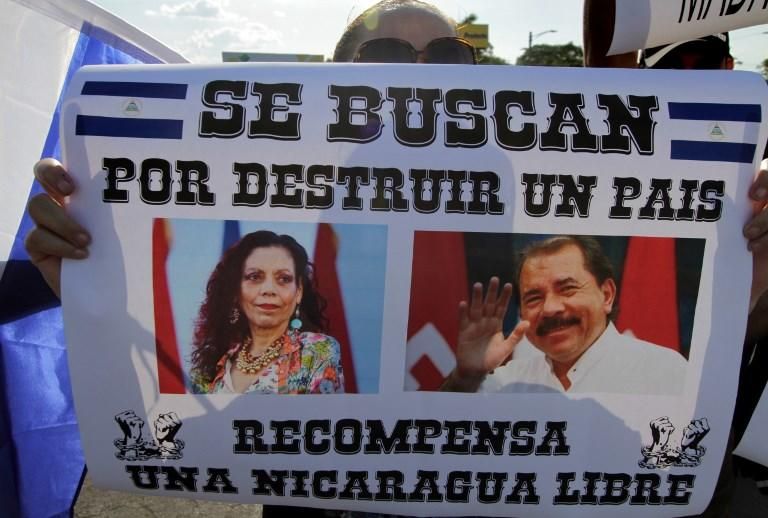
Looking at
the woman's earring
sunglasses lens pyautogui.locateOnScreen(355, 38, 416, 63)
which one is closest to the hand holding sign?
the woman's earring

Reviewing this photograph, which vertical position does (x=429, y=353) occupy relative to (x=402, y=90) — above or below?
below

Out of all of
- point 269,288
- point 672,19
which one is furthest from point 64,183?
point 672,19

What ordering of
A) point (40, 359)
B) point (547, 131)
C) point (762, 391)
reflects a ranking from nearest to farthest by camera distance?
point (547, 131) → point (762, 391) → point (40, 359)

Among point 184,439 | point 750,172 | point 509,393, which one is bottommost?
point 184,439

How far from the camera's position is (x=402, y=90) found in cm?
108

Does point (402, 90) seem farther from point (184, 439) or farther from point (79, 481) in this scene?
point (79, 481)

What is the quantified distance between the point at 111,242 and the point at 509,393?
81cm

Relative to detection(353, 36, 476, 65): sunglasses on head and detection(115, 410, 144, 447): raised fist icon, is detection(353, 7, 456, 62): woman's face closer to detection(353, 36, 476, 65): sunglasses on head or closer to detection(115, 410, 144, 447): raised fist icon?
detection(353, 36, 476, 65): sunglasses on head

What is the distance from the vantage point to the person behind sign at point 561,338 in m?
1.07

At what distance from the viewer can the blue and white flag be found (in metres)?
1.29

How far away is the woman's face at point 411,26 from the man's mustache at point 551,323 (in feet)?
2.33

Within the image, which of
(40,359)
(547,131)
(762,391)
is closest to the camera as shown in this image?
(547,131)

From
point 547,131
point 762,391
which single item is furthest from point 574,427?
point 547,131

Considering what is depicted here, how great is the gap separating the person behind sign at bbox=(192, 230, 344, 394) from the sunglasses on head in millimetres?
506
